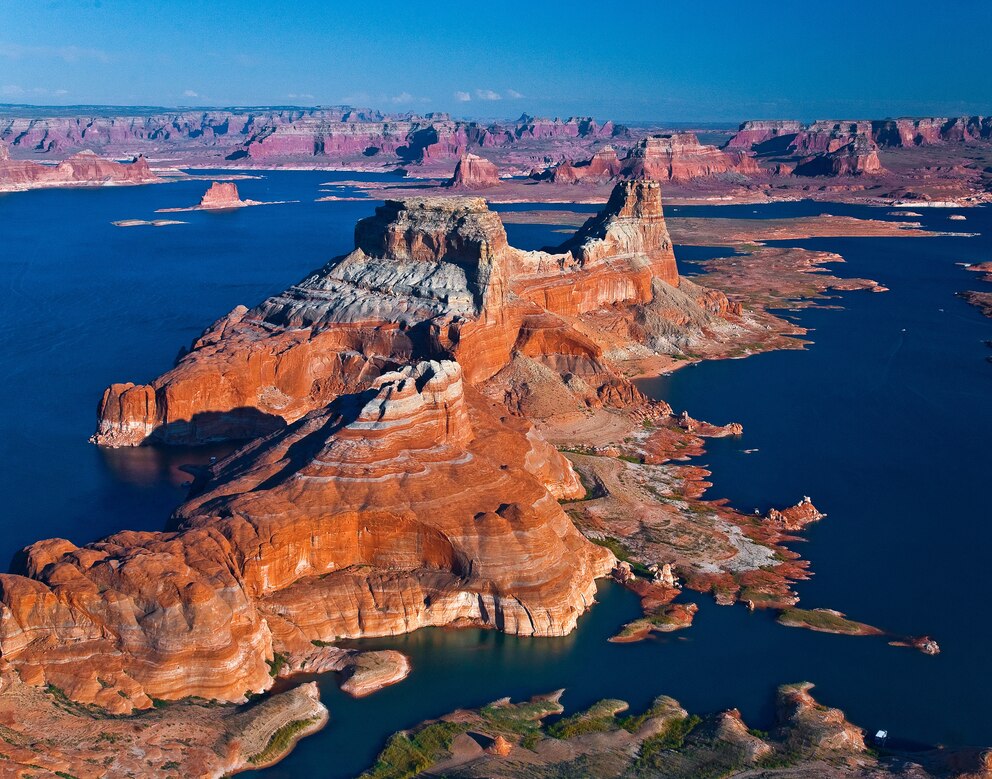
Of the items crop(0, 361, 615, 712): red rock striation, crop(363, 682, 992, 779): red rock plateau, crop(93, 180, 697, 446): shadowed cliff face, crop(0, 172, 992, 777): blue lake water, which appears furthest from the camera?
crop(93, 180, 697, 446): shadowed cliff face

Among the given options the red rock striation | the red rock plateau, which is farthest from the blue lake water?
the red rock striation

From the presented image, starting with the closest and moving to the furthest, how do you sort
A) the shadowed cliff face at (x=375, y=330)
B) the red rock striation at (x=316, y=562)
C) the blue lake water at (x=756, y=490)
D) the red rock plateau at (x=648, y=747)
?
the red rock plateau at (x=648, y=747), the red rock striation at (x=316, y=562), the blue lake water at (x=756, y=490), the shadowed cliff face at (x=375, y=330)

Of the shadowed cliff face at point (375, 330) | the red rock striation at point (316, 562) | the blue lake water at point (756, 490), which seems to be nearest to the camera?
the red rock striation at point (316, 562)

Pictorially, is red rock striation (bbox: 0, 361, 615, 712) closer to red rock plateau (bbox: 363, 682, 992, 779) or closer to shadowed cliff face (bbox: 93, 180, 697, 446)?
red rock plateau (bbox: 363, 682, 992, 779)

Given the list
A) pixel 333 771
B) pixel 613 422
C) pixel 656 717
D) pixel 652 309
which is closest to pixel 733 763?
pixel 656 717

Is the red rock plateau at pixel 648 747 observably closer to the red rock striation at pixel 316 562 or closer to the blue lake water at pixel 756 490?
the blue lake water at pixel 756 490

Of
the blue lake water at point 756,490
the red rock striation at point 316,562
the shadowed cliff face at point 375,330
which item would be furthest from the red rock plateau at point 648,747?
the shadowed cliff face at point 375,330

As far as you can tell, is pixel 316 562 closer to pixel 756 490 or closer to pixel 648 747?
pixel 648 747
